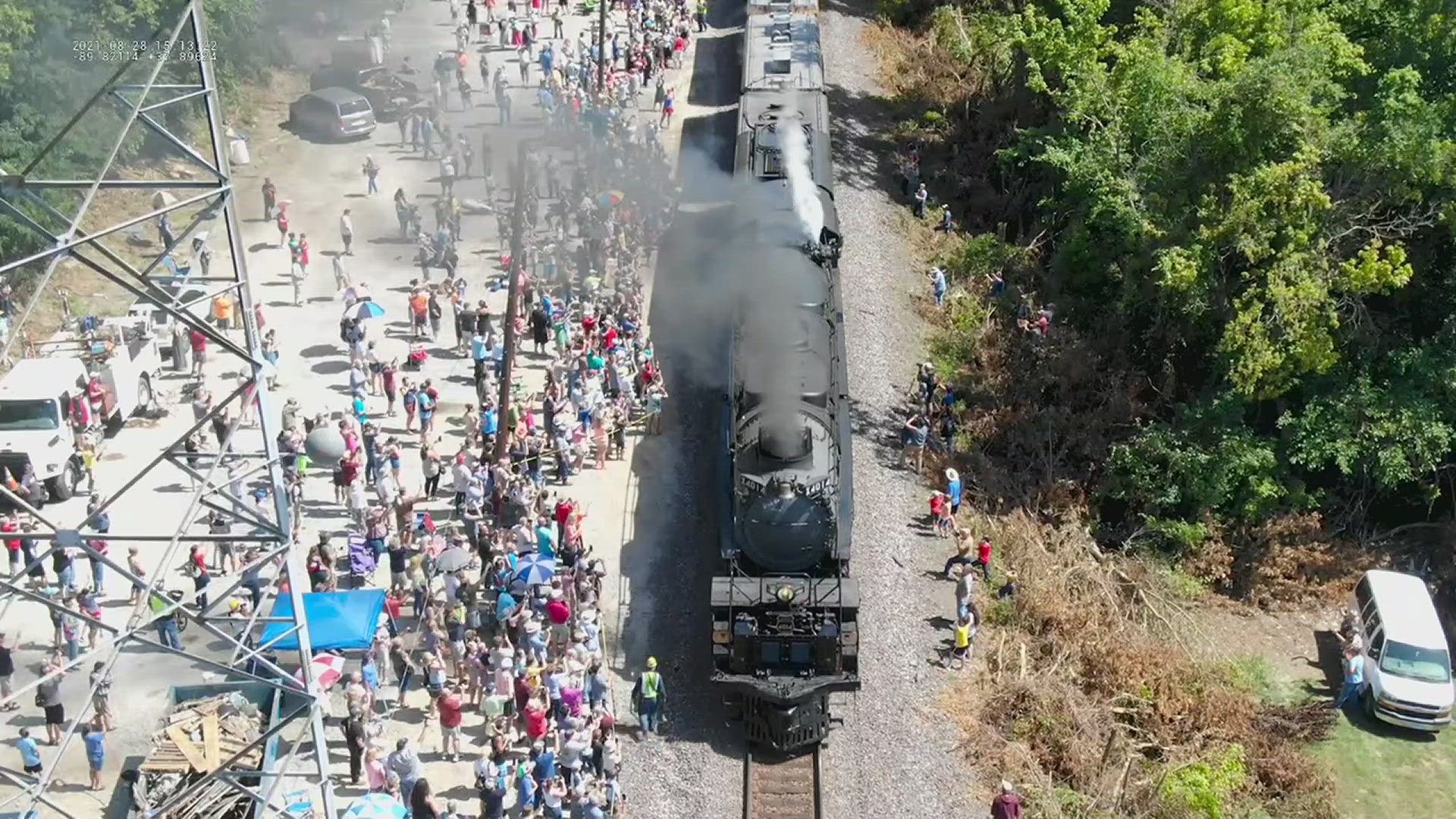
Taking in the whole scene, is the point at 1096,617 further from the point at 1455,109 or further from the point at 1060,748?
the point at 1455,109

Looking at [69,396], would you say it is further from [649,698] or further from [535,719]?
[649,698]

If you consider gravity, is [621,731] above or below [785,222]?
below

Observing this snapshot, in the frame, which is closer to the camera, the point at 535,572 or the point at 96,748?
the point at 96,748

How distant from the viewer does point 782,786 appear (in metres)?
19.5

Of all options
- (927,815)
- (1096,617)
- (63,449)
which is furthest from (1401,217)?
(63,449)

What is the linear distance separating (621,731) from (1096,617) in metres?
8.07

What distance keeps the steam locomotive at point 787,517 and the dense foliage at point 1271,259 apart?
7.85 m

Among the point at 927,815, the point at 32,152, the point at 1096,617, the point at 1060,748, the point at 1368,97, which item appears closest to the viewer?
the point at 927,815

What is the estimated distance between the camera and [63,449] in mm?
25312

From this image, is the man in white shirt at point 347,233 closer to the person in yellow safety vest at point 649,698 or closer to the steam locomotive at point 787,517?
the steam locomotive at point 787,517

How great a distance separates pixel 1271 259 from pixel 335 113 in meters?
23.6

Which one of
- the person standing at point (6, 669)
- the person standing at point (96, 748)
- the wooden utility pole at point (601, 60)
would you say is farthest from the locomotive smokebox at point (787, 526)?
the wooden utility pole at point (601, 60)

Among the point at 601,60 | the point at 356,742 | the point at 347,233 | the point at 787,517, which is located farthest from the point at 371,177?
the point at 356,742

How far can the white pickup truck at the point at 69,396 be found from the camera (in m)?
25.0
